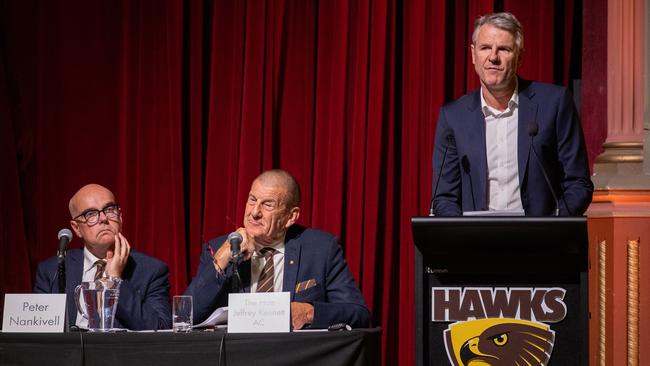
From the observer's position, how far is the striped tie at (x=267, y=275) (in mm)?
3576

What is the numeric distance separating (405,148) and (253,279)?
4.58ft

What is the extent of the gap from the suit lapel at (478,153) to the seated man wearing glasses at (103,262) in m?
1.16

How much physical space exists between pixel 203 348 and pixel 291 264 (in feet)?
2.63

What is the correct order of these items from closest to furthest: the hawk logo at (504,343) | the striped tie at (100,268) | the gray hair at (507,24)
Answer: the hawk logo at (504,343) < the gray hair at (507,24) < the striped tie at (100,268)

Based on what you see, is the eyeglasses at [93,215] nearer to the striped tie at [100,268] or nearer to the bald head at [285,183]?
the striped tie at [100,268]

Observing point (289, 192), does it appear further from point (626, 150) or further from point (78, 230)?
point (626, 150)

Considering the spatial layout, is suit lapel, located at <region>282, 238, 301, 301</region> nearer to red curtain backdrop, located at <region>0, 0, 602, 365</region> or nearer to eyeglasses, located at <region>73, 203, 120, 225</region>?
eyeglasses, located at <region>73, 203, 120, 225</region>

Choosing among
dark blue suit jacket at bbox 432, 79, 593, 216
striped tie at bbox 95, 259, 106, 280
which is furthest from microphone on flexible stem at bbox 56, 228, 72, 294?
dark blue suit jacket at bbox 432, 79, 593, 216

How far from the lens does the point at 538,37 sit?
4.57m

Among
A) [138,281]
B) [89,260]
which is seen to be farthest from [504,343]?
[89,260]

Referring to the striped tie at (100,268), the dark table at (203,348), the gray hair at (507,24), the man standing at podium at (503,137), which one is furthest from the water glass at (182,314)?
the gray hair at (507,24)

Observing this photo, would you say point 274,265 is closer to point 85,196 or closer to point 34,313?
point 85,196

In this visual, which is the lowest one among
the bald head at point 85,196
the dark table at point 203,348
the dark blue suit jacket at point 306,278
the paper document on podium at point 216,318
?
the dark table at point 203,348

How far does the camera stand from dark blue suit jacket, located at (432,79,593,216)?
315cm
